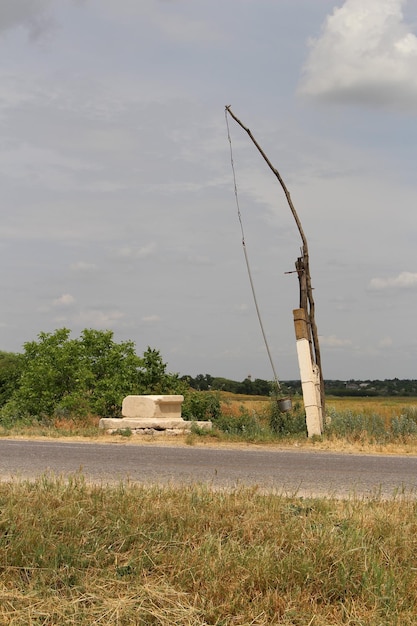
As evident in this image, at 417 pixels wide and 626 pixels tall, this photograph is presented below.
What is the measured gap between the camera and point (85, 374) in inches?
1070

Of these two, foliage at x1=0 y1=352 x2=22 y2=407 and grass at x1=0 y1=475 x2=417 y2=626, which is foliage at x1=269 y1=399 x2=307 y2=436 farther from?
foliage at x1=0 y1=352 x2=22 y2=407

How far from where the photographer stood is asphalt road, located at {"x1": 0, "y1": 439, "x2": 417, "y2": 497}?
30.2 ft

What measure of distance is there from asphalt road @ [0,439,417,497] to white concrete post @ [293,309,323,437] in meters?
2.45

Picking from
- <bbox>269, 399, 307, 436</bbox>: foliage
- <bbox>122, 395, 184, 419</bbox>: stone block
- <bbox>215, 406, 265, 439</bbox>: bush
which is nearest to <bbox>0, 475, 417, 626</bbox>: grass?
<bbox>215, 406, 265, 439</bbox>: bush

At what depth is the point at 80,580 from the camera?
501 centimetres

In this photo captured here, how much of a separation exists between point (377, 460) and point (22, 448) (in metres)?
6.41

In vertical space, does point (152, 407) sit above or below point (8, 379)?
below

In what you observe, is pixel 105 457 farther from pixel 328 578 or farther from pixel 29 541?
pixel 328 578

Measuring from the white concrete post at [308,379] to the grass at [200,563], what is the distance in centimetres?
973

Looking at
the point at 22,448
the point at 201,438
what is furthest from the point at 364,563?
the point at 201,438

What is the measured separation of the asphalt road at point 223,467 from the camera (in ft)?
30.2

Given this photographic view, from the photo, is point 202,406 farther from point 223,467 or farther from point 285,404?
point 223,467

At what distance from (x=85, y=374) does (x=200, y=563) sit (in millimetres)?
22435

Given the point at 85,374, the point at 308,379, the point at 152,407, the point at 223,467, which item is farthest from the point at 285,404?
the point at 85,374
